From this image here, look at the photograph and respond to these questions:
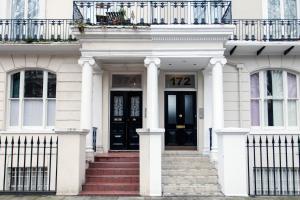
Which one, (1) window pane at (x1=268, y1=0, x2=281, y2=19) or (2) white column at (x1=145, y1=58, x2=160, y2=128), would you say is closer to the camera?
(2) white column at (x1=145, y1=58, x2=160, y2=128)

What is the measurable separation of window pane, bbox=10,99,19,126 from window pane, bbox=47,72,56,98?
137cm

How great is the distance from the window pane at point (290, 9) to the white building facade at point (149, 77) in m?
0.04

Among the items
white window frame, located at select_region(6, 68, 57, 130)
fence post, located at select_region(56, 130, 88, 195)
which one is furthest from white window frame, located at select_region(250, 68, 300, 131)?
white window frame, located at select_region(6, 68, 57, 130)

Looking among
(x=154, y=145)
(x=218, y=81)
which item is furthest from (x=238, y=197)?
(x=218, y=81)

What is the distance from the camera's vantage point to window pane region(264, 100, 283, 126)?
14.0 m

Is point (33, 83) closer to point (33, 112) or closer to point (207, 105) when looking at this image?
point (33, 112)

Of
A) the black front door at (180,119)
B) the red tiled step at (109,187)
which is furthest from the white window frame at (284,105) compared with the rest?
the red tiled step at (109,187)

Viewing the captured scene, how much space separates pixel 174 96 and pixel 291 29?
5441 mm

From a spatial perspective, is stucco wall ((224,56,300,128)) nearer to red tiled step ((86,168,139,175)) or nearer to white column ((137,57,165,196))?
red tiled step ((86,168,139,175))

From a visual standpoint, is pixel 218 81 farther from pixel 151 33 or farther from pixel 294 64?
pixel 294 64

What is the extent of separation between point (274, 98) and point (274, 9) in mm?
3718

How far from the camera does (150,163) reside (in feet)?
31.9

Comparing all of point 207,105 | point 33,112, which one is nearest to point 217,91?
point 207,105

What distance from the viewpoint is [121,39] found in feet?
39.9
